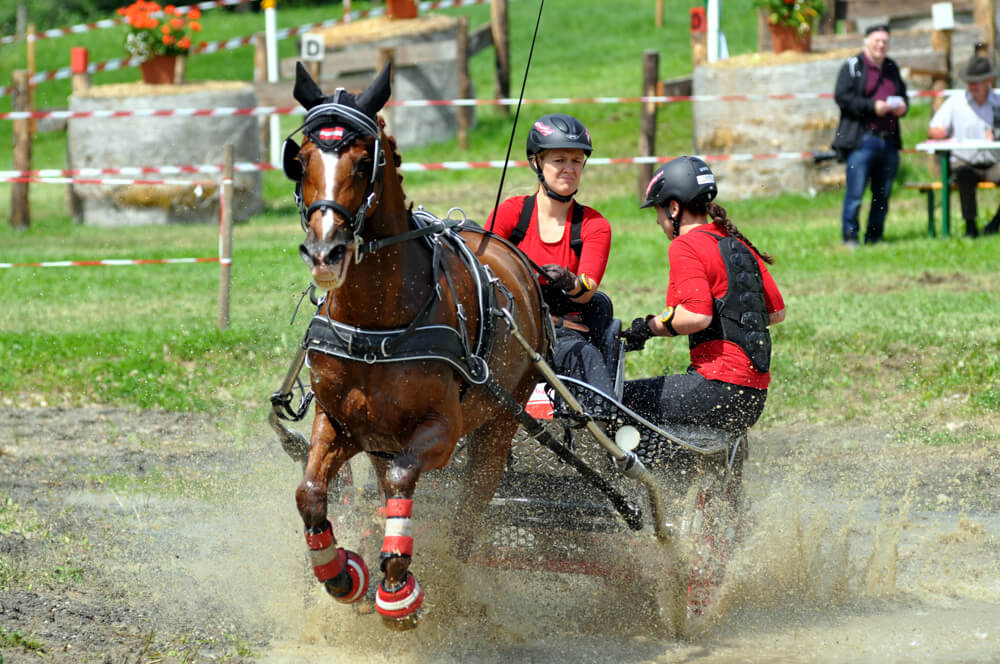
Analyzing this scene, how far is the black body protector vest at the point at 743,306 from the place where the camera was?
5.31 meters

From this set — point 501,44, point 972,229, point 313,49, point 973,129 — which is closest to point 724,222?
point 972,229

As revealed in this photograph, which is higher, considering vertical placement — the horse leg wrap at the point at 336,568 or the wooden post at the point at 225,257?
the wooden post at the point at 225,257

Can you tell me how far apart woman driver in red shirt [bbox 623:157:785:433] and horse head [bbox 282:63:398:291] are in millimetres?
1607

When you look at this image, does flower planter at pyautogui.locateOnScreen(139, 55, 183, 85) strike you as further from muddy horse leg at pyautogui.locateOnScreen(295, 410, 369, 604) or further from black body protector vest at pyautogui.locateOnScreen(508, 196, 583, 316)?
muddy horse leg at pyautogui.locateOnScreen(295, 410, 369, 604)

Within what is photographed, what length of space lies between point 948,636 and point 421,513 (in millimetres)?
2180

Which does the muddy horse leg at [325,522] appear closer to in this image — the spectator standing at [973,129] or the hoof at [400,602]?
the hoof at [400,602]

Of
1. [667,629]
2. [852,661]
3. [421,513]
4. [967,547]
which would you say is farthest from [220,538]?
[967,547]

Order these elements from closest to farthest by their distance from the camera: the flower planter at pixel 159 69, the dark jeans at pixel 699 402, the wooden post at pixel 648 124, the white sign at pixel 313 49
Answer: the dark jeans at pixel 699 402
the wooden post at pixel 648 124
the flower planter at pixel 159 69
the white sign at pixel 313 49

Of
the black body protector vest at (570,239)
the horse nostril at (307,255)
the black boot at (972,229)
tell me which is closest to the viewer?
the horse nostril at (307,255)

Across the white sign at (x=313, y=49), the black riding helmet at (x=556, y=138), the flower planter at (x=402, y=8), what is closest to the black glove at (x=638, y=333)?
the black riding helmet at (x=556, y=138)

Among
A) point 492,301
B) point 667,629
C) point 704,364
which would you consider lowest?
point 667,629

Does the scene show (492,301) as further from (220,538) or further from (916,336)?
(916,336)

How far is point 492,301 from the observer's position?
4.75 m

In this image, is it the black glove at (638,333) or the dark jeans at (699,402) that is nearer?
the dark jeans at (699,402)
